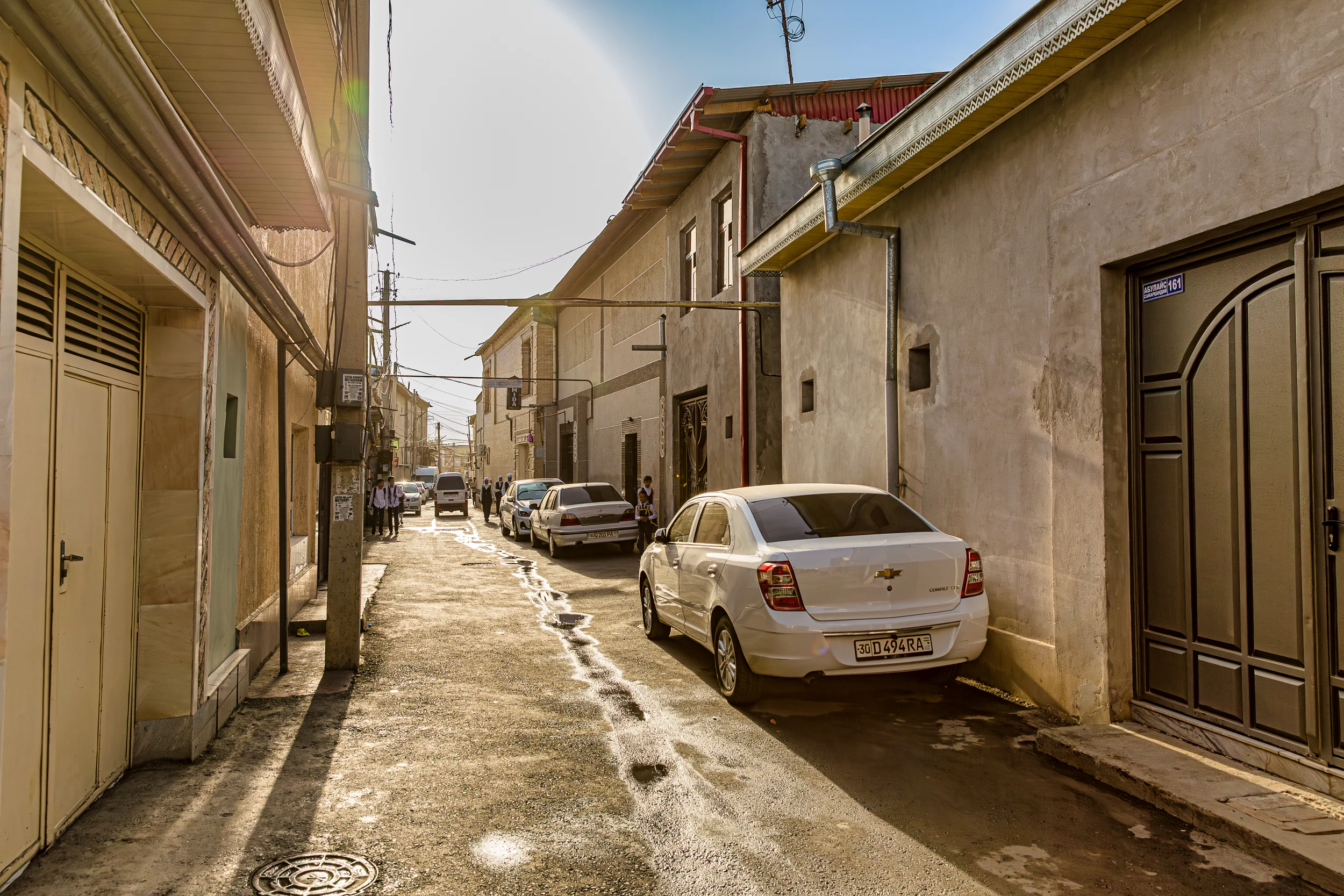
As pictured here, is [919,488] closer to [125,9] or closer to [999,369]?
[999,369]

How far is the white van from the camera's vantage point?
126ft

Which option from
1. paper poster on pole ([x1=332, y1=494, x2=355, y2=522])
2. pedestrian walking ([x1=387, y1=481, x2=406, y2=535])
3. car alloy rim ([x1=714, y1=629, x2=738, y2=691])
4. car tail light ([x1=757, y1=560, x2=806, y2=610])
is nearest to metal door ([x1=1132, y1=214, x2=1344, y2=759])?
car tail light ([x1=757, y1=560, x2=806, y2=610])

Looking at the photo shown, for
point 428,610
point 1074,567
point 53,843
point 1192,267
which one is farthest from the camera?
point 428,610

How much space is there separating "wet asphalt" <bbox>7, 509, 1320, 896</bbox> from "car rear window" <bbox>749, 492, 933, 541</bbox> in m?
1.17

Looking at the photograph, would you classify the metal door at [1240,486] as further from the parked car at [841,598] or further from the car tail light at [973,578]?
the parked car at [841,598]

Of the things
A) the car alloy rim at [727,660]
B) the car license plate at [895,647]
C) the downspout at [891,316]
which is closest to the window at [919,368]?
the downspout at [891,316]

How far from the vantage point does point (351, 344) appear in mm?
7980

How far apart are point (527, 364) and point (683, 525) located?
2805cm

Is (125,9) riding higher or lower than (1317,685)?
higher

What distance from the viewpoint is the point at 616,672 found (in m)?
7.59

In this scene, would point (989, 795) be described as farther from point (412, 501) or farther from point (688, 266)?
point (412, 501)

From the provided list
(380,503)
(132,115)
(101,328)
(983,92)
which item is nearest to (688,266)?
(380,503)

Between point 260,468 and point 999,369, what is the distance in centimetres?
670

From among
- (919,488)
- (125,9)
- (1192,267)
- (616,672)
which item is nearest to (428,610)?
(616,672)
